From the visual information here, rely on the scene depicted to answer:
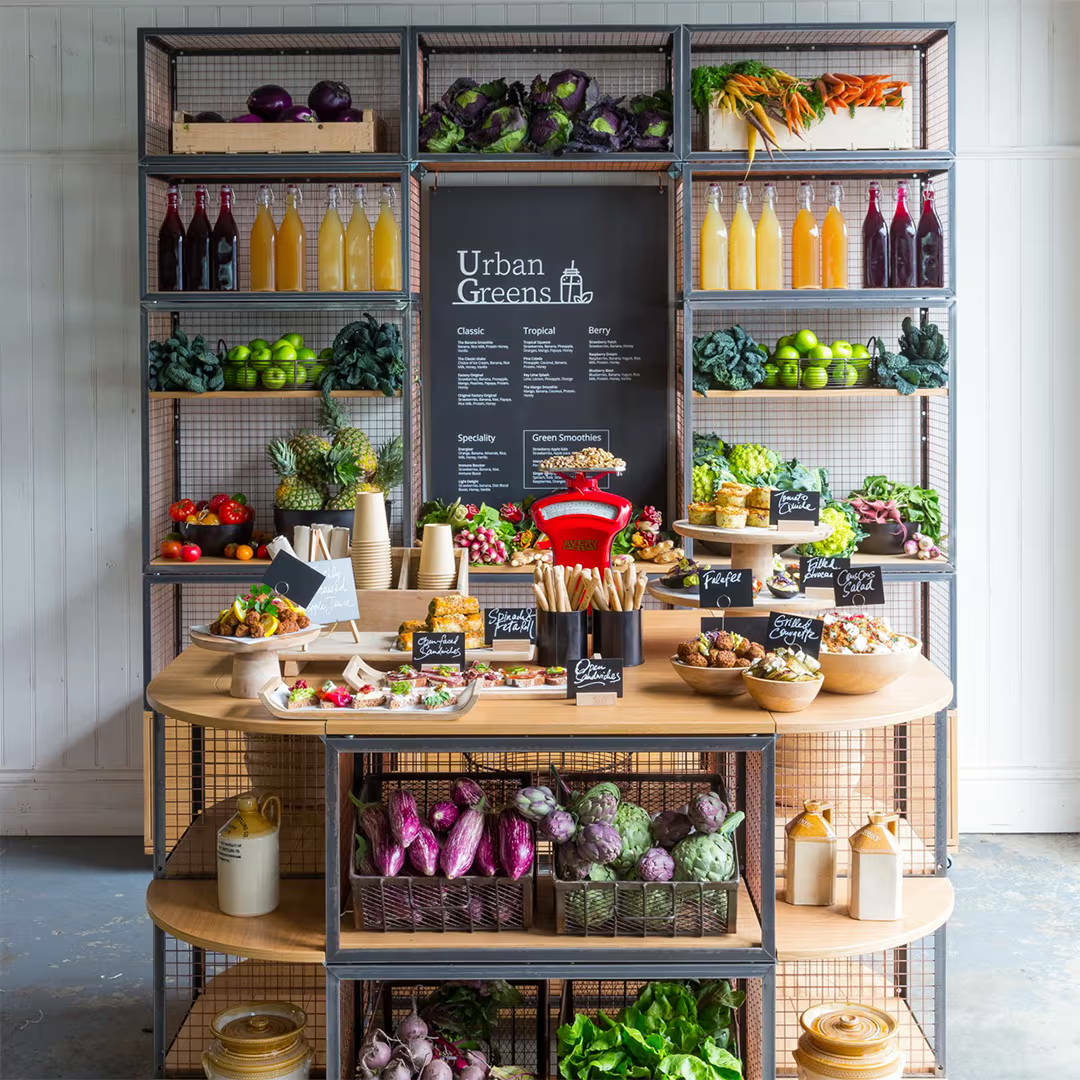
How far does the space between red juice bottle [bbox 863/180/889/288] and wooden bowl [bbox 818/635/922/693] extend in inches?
100

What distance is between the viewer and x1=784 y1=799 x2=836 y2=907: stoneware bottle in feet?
10.4

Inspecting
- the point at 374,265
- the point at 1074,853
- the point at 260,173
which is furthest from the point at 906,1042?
the point at 260,173

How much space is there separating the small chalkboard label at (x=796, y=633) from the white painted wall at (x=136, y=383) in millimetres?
2888

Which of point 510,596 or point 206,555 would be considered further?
point 510,596

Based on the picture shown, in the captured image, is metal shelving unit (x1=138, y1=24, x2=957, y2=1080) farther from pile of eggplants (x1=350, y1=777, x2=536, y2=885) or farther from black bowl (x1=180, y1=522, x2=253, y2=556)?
pile of eggplants (x1=350, y1=777, x2=536, y2=885)

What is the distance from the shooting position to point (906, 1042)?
3486 mm

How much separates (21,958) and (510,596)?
2.31 meters

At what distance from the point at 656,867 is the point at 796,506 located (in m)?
1.22

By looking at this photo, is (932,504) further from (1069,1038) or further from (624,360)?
(1069,1038)

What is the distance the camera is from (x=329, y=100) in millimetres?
5008

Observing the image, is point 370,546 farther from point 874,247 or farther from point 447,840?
point 874,247

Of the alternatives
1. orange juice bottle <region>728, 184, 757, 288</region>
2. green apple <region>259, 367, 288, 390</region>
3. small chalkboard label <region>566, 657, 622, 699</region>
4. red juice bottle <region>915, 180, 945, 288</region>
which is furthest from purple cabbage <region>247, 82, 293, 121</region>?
small chalkboard label <region>566, 657, 622, 699</region>

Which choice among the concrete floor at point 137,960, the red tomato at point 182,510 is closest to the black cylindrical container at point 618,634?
the concrete floor at point 137,960

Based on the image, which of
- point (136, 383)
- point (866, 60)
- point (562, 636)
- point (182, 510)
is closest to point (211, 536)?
point (182, 510)
